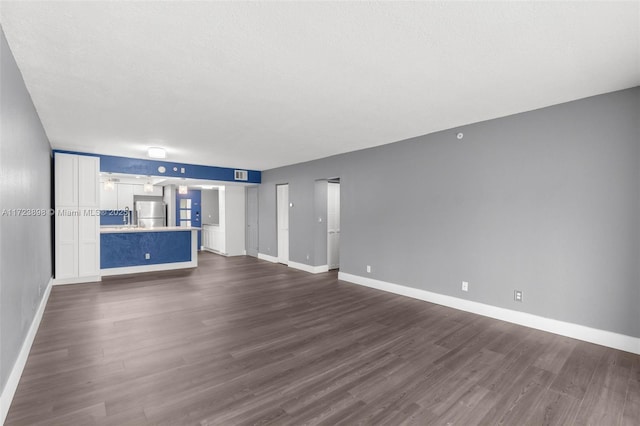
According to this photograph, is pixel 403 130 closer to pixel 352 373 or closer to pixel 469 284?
pixel 469 284

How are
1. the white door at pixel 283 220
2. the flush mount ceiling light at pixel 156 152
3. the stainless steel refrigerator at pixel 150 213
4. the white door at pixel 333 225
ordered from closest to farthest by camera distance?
the flush mount ceiling light at pixel 156 152 < the white door at pixel 333 225 < the white door at pixel 283 220 < the stainless steel refrigerator at pixel 150 213

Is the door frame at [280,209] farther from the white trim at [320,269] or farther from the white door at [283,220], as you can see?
the white trim at [320,269]

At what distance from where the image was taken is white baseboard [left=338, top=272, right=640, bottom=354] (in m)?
2.96

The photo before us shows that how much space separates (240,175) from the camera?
8250mm

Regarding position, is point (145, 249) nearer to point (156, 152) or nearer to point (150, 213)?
point (156, 152)

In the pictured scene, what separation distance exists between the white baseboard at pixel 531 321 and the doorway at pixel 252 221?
16.7 ft

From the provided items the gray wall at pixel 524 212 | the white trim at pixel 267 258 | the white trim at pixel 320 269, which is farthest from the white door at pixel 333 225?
the white trim at pixel 267 258

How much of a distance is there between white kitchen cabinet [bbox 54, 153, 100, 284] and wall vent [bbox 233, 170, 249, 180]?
3.12m

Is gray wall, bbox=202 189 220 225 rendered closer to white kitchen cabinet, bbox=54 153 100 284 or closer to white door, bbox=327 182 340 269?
white kitchen cabinet, bbox=54 153 100 284

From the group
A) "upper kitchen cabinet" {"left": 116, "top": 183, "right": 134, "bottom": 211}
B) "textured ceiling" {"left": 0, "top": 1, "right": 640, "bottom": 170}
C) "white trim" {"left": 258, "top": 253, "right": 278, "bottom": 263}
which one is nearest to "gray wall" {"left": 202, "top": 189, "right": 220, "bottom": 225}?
"upper kitchen cabinet" {"left": 116, "top": 183, "right": 134, "bottom": 211}

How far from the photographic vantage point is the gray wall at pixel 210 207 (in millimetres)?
11219

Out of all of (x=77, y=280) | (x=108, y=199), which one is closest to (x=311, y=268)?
Result: (x=77, y=280)

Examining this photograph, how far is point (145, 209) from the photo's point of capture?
31.5 feet

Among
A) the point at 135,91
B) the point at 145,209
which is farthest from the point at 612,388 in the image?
the point at 145,209
